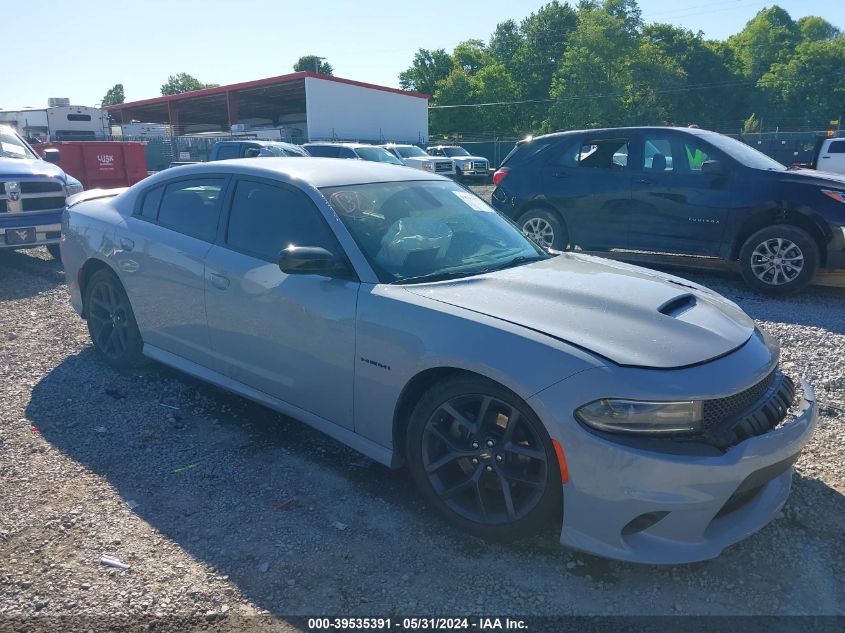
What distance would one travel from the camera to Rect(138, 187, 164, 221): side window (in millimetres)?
4707

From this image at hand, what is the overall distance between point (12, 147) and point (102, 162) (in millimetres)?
4577

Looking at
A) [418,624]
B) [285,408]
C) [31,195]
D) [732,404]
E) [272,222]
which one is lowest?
[418,624]

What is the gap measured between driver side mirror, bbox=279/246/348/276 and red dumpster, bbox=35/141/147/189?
12.5 metres

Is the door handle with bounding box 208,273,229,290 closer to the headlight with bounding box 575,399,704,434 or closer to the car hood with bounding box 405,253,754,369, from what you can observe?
the car hood with bounding box 405,253,754,369

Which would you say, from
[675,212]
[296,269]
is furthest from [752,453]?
[675,212]

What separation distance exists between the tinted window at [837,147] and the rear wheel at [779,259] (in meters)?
11.3

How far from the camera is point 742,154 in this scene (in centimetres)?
780

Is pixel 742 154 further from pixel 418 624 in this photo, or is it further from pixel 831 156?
pixel 831 156

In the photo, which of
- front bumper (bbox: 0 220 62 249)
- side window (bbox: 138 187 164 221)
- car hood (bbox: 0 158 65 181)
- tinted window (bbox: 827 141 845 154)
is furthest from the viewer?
tinted window (bbox: 827 141 845 154)

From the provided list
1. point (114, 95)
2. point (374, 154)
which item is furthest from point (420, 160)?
point (114, 95)

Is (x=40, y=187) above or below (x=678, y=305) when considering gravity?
above

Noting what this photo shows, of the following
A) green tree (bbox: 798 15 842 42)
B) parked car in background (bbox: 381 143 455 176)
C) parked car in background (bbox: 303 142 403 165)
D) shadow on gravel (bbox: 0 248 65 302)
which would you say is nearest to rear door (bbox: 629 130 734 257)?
shadow on gravel (bbox: 0 248 65 302)

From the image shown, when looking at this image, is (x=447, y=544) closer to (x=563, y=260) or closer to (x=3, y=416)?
(x=563, y=260)

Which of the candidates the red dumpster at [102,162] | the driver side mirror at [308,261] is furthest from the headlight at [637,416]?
the red dumpster at [102,162]
